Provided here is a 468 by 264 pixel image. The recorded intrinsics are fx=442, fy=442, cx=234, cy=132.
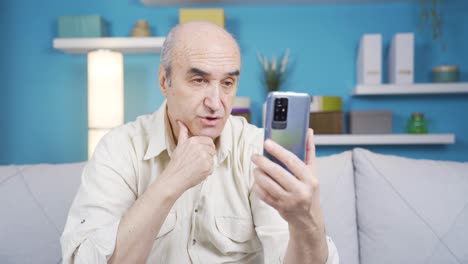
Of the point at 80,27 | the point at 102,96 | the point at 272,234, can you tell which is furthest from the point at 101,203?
the point at 80,27

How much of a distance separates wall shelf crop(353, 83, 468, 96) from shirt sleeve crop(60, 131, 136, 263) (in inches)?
68.9

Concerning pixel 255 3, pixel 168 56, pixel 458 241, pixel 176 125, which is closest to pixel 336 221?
pixel 458 241

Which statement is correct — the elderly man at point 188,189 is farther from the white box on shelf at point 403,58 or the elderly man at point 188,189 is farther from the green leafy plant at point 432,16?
the green leafy plant at point 432,16

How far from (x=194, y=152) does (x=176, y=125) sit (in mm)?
241

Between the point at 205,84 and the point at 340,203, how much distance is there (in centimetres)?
67

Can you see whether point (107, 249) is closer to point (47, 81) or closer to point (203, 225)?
point (203, 225)

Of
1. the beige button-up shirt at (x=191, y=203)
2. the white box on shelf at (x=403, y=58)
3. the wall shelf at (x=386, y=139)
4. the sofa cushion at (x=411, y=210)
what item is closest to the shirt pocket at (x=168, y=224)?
the beige button-up shirt at (x=191, y=203)

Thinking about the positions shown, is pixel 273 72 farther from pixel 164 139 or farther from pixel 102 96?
pixel 164 139

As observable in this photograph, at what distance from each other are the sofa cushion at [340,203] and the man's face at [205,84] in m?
0.54

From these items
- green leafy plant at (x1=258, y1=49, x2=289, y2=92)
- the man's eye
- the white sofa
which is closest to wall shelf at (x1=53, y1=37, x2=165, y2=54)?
green leafy plant at (x1=258, y1=49, x2=289, y2=92)

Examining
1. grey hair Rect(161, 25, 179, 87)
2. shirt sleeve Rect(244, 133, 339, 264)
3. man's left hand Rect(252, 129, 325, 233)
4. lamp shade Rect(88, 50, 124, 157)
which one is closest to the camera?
man's left hand Rect(252, 129, 325, 233)

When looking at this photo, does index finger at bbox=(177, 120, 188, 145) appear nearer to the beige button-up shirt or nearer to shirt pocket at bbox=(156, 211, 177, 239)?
the beige button-up shirt

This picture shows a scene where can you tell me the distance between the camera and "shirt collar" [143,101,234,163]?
Result: 1133 mm

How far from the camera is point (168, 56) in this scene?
1.12 metres
